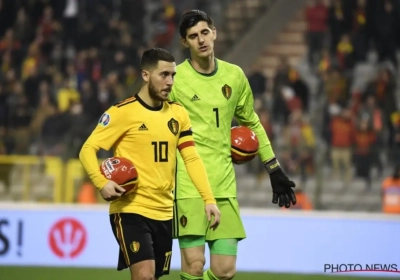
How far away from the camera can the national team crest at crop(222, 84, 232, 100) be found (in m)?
7.00

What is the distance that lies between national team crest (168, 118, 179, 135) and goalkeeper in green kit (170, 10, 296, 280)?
0.40 meters

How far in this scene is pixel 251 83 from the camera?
17656 millimetres

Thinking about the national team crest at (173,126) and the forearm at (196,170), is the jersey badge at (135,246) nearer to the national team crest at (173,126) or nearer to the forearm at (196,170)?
the forearm at (196,170)

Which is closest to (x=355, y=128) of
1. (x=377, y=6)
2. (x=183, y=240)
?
(x=377, y=6)

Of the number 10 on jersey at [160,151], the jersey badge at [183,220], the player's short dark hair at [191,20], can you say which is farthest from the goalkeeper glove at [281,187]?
the player's short dark hair at [191,20]

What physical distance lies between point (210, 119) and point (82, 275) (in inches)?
190

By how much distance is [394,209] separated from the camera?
14.2 m

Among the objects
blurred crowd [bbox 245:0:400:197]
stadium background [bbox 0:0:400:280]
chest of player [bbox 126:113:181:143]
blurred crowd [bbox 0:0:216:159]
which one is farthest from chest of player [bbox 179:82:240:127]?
blurred crowd [bbox 0:0:216:159]

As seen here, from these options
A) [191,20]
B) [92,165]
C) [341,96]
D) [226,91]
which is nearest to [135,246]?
[92,165]

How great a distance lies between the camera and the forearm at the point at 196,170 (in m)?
6.48

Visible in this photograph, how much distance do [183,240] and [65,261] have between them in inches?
219

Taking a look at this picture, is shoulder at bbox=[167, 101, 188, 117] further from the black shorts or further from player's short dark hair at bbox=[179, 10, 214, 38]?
the black shorts

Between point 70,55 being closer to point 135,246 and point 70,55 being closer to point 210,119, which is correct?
point 210,119

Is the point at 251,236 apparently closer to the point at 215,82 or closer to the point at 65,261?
the point at 65,261
